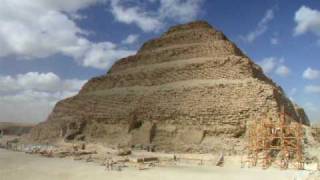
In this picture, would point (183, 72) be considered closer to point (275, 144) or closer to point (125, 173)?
point (275, 144)

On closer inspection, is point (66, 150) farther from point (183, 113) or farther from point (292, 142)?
point (292, 142)

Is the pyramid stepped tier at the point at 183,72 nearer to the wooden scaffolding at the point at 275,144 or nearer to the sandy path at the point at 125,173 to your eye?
the wooden scaffolding at the point at 275,144

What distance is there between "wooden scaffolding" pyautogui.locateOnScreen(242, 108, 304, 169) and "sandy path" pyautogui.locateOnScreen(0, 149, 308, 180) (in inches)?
94.4

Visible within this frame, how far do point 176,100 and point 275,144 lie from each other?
34.5 ft

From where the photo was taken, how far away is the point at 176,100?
40.5m

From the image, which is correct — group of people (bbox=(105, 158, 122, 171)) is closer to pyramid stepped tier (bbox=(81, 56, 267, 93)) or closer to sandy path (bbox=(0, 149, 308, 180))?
sandy path (bbox=(0, 149, 308, 180))

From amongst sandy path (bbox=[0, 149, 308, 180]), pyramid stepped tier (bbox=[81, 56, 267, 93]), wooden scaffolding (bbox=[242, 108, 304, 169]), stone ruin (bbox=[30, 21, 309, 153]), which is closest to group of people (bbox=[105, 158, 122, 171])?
sandy path (bbox=[0, 149, 308, 180])

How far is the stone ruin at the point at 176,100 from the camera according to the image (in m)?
36.3

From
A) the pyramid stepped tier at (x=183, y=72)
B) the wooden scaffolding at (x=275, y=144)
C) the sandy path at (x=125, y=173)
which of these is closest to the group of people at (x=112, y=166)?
the sandy path at (x=125, y=173)

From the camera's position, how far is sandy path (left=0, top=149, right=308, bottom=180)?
24406 mm

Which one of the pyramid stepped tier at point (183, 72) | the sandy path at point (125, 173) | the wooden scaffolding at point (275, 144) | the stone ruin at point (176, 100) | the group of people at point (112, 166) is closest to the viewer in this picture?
the sandy path at point (125, 173)

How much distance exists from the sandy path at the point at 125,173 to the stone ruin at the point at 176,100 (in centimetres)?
698

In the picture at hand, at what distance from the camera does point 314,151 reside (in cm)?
3322

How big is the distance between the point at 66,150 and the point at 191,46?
16248mm
